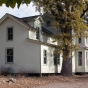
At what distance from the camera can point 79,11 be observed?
24.2 metres

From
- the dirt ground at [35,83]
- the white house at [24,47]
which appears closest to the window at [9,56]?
the white house at [24,47]

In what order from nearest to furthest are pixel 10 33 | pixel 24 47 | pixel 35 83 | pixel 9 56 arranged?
1. pixel 35 83
2. pixel 24 47
3. pixel 9 56
4. pixel 10 33

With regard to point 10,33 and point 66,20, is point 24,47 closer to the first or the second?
point 10,33

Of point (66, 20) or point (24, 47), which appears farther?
point (66, 20)

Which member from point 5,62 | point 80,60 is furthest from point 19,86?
point 80,60

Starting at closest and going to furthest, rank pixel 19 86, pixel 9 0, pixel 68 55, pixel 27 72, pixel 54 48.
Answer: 1. pixel 9 0
2. pixel 19 86
3. pixel 27 72
4. pixel 68 55
5. pixel 54 48

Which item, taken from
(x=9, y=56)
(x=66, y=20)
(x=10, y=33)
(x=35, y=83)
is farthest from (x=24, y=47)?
(x=35, y=83)

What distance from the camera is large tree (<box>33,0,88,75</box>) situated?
78.3ft

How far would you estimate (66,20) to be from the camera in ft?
80.4

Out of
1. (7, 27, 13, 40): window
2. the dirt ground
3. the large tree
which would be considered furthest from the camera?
(7, 27, 13, 40): window

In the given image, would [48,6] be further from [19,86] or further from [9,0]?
[9,0]

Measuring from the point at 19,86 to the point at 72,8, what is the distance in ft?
48.6

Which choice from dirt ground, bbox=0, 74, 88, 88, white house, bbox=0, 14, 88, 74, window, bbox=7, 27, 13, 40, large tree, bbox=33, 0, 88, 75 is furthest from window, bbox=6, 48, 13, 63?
dirt ground, bbox=0, 74, 88, 88

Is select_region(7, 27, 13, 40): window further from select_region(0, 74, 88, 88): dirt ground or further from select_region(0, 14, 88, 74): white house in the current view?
select_region(0, 74, 88, 88): dirt ground
